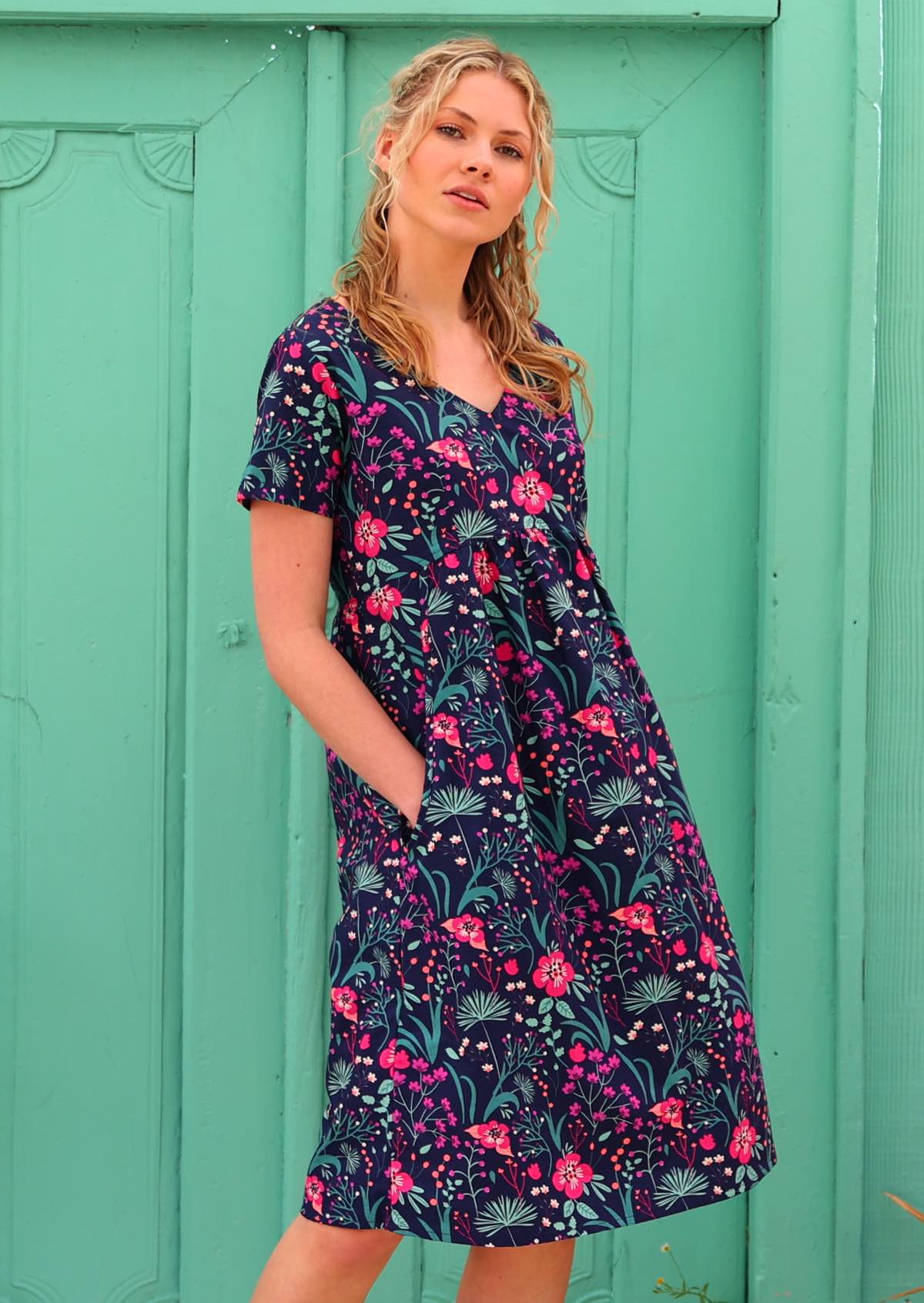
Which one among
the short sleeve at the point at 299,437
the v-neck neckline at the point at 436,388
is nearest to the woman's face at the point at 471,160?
the v-neck neckline at the point at 436,388

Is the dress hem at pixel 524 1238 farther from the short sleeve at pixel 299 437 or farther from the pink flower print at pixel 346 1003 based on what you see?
the short sleeve at pixel 299 437

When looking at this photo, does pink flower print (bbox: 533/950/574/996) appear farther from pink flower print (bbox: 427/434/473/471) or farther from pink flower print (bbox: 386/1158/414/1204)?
pink flower print (bbox: 427/434/473/471)

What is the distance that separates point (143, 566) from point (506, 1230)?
1280 mm

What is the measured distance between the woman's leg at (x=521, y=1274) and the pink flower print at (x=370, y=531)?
886 millimetres

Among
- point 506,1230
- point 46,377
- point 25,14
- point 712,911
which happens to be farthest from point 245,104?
point 506,1230

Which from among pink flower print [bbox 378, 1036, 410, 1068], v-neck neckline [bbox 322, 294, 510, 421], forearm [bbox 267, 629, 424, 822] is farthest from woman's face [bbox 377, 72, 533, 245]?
pink flower print [bbox 378, 1036, 410, 1068]

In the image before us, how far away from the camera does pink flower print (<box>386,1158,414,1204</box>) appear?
149 centimetres

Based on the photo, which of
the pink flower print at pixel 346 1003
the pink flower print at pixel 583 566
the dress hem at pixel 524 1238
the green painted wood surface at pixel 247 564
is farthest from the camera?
the green painted wood surface at pixel 247 564

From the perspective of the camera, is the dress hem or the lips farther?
the lips

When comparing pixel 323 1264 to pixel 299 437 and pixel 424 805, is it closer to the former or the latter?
pixel 424 805

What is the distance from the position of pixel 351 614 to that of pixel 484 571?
0.18m

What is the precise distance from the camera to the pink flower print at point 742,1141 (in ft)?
5.29

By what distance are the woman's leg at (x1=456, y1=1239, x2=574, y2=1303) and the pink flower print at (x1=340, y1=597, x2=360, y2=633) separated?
802 mm

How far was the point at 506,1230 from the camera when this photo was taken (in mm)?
1490
